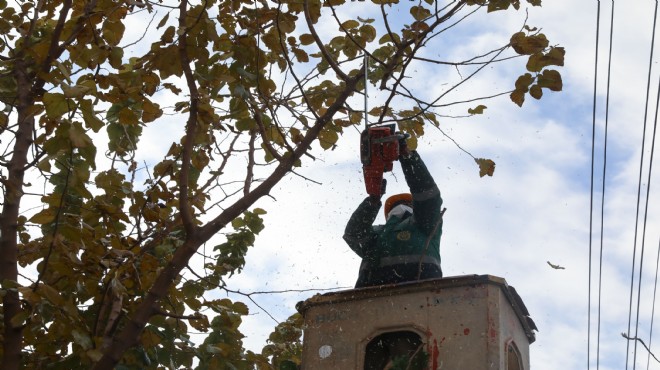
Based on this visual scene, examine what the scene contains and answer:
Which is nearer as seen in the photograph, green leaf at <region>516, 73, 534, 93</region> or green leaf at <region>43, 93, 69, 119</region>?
green leaf at <region>43, 93, 69, 119</region>

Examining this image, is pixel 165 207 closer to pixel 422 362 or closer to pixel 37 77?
pixel 37 77

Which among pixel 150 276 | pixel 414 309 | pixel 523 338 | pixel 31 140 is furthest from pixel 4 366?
pixel 523 338

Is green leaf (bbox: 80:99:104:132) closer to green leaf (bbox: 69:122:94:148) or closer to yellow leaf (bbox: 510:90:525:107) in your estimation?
green leaf (bbox: 69:122:94:148)

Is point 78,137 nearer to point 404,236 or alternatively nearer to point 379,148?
point 379,148

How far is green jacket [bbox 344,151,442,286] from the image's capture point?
446 centimetres

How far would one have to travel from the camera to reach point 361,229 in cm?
471

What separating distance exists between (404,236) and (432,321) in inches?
41.8

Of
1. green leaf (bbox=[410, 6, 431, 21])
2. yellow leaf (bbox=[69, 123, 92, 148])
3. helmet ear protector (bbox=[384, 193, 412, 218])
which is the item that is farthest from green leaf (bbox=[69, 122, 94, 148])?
helmet ear protector (bbox=[384, 193, 412, 218])

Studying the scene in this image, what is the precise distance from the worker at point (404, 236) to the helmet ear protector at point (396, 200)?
1.08ft

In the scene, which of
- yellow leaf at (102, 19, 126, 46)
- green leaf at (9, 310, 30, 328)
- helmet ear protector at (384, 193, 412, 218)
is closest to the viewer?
green leaf at (9, 310, 30, 328)

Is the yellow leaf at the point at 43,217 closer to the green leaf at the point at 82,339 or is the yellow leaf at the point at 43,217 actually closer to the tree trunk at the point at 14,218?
the tree trunk at the point at 14,218

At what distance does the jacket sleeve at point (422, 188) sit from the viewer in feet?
14.6

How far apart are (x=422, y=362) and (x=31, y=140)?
2090 mm

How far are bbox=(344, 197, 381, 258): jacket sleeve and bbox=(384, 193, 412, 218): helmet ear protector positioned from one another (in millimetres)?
444
